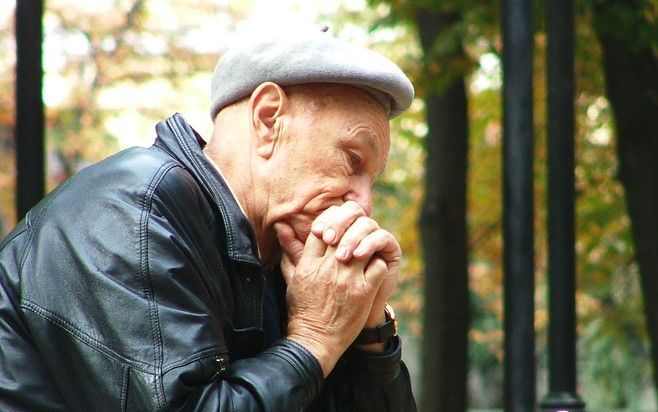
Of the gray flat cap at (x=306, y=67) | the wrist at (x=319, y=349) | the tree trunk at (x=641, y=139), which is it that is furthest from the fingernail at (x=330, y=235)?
the tree trunk at (x=641, y=139)

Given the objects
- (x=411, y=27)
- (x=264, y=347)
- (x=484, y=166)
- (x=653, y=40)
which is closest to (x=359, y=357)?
(x=264, y=347)

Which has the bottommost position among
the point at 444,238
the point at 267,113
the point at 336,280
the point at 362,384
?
the point at 362,384

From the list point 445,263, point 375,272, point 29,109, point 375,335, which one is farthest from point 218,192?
point 445,263

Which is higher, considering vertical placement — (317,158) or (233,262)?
(317,158)

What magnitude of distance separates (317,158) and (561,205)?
8.42ft

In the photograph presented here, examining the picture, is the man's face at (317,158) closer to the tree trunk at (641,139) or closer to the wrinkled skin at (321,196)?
the wrinkled skin at (321,196)

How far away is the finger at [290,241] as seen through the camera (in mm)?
2678

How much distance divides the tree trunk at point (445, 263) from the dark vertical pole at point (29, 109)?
5970 mm

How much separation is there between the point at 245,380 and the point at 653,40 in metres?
6.09

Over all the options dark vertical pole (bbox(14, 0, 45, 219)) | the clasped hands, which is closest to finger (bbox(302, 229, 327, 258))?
the clasped hands

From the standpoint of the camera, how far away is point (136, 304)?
2.21 m

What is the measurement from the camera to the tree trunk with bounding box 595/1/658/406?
27.3 ft

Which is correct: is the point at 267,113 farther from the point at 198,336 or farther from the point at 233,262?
the point at 198,336

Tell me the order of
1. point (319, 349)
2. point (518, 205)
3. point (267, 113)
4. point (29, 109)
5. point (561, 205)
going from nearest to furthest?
point (319, 349)
point (267, 113)
point (29, 109)
point (518, 205)
point (561, 205)
